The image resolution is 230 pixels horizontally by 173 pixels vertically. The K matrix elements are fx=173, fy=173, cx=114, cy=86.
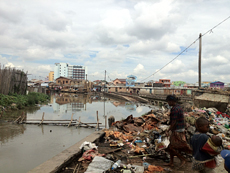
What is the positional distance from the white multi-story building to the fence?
81616mm

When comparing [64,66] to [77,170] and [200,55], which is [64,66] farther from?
[77,170]

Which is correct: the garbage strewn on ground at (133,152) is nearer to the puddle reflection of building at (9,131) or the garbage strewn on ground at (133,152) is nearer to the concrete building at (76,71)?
the puddle reflection of building at (9,131)

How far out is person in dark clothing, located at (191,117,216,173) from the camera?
218cm

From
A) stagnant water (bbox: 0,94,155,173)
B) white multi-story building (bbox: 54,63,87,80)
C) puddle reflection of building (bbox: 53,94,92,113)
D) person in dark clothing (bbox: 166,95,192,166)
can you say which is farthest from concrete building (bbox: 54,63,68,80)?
person in dark clothing (bbox: 166,95,192,166)

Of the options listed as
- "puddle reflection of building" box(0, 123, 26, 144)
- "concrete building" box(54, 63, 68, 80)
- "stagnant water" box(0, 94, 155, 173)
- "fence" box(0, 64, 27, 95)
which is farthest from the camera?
"concrete building" box(54, 63, 68, 80)

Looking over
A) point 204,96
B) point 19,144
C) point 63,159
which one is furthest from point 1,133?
point 204,96

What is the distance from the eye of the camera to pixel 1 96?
1437 centimetres

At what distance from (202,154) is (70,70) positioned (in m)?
108

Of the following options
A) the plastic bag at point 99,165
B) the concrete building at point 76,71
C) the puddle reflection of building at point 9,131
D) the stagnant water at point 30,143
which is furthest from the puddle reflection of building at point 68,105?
the concrete building at point 76,71

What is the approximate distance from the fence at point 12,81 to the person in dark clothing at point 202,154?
54.4 ft

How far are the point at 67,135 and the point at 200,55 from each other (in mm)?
10843

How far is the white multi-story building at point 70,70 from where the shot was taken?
323 feet

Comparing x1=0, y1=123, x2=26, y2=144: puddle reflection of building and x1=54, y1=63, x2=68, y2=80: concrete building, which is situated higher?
x1=54, y1=63, x2=68, y2=80: concrete building

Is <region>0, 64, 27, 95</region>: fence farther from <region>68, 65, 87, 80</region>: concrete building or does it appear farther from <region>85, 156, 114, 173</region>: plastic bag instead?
<region>68, 65, 87, 80</region>: concrete building
